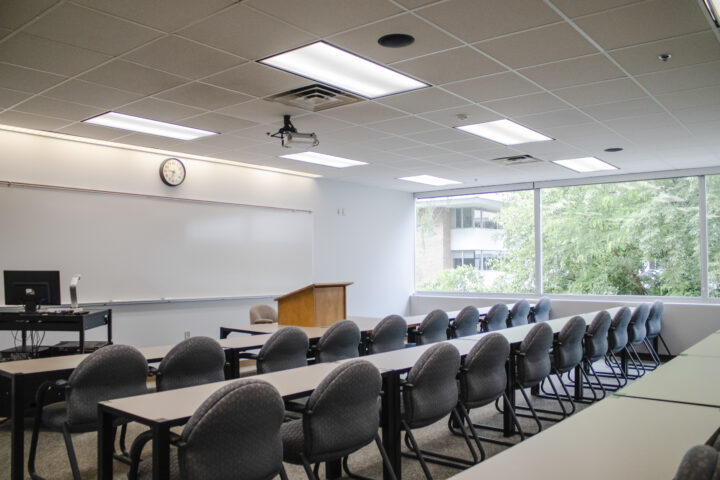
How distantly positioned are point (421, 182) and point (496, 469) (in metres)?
8.57

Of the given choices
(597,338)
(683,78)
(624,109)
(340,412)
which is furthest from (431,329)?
(683,78)

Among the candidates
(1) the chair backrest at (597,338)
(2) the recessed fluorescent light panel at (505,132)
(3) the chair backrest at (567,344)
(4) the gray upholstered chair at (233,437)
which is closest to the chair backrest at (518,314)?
(1) the chair backrest at (597,338)

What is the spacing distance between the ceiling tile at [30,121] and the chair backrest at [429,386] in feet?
14.8

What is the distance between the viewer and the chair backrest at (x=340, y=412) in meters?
2.64

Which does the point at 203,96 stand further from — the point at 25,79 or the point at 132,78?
the point at 25,79

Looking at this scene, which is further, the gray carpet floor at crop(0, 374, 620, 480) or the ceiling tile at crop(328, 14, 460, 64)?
the gray carpet floor at crop(0, 374, 620, 480)

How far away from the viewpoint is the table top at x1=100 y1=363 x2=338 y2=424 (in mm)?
2338

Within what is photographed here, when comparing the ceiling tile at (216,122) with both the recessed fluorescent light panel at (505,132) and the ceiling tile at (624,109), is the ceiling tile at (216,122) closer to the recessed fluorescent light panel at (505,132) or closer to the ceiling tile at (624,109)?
the recessed fluorescent light panel at (505,132)

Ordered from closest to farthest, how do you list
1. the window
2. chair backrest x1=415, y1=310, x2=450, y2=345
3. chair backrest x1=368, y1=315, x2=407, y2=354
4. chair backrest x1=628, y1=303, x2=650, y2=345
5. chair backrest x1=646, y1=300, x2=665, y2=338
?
chair backrest x1=368, y1=315, x2=407, y2=354 < chair backrest x1=415, y1=310, x2=450, y2=345 < chair backrest x1=628, y1=303, x2=650, y2=345 < chair backrest x1=646, y1=300, x2=665, y2=338 < the window

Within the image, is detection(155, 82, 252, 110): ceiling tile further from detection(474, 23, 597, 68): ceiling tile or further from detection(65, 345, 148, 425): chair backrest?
detection(65, 345, 148, 425): chair backrest

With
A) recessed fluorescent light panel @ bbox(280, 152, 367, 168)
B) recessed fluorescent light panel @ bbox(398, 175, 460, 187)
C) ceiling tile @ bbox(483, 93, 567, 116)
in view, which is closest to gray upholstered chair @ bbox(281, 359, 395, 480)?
ceiling tile @ bbox(483, 93, 567, 116)

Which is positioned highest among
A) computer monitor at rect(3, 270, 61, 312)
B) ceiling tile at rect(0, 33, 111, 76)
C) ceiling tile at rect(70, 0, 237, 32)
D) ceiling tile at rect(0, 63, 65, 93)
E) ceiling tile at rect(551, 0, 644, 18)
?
ceiling tile at rect(70, 0, 237, 32)

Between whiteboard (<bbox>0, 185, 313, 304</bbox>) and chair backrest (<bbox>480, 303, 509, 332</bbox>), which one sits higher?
whiteboard (<bbox>0, 185, 313, 304</bbox>)

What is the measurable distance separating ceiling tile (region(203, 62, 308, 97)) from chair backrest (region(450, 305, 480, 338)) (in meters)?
3.05
